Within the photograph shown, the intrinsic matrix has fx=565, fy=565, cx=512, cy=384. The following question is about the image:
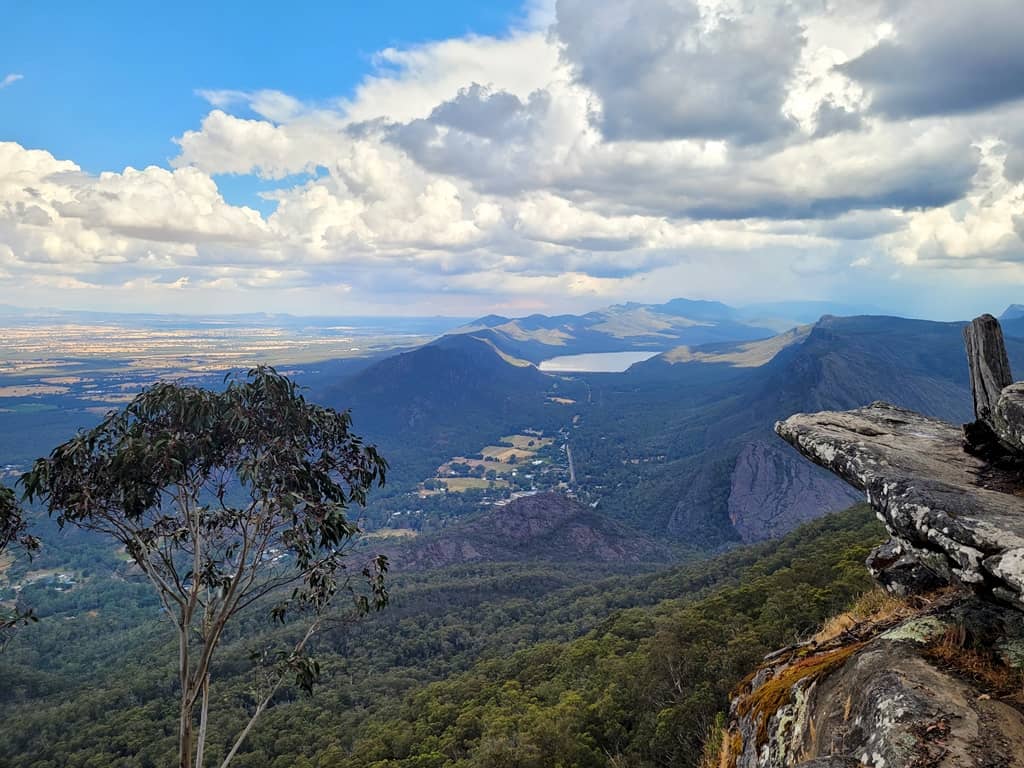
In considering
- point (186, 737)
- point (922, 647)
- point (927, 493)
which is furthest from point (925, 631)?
point (186, 737)

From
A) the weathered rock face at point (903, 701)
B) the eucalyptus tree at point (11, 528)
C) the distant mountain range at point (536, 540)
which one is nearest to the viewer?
the weathered rock face at point (903, 701)

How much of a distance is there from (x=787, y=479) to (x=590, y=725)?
168 metres

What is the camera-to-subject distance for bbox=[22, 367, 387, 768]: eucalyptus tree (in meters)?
13.2

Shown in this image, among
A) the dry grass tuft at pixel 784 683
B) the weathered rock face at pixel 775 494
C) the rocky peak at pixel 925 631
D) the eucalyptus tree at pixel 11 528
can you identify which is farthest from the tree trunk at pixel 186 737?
the weathered rock face at pixel 775 494

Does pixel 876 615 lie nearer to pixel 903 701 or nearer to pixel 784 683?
pixel 784 683

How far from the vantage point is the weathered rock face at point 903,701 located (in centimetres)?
532

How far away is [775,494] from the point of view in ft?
550

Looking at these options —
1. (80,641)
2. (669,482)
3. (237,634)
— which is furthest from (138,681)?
(669,482)

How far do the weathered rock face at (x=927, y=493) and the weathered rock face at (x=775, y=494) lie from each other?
157247 millimetres

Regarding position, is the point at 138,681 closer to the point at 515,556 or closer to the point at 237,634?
the point at 237,634

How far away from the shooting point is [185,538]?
16188mm

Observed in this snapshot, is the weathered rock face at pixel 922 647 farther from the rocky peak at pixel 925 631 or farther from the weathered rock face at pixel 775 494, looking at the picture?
the weathered rock face at pixel 775 494

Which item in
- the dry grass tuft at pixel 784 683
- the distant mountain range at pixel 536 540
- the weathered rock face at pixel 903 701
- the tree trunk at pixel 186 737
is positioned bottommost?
the distant mountain range at pixel 536 540

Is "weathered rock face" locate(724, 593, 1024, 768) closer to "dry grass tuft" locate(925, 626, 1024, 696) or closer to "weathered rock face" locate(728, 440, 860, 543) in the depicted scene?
"dry grass tuft" locate(925, 626, 1024, 696)
